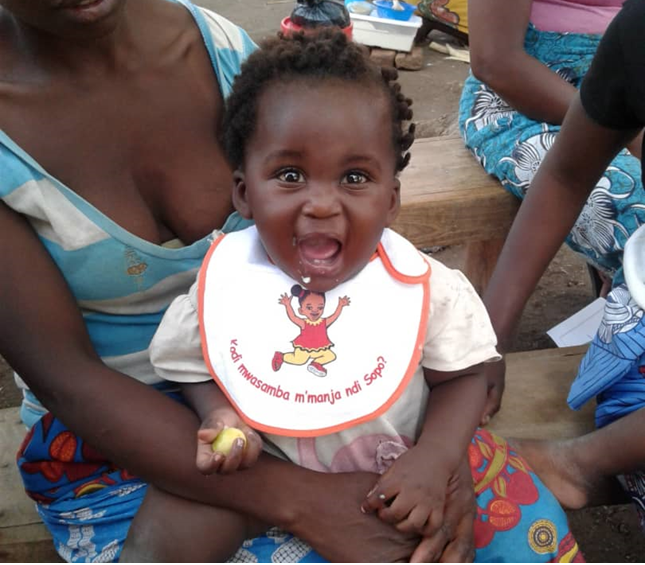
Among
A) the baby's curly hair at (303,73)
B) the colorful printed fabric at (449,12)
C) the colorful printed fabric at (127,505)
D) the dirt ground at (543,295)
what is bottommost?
the dirt ground at (543,295)

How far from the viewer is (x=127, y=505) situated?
4.96ft

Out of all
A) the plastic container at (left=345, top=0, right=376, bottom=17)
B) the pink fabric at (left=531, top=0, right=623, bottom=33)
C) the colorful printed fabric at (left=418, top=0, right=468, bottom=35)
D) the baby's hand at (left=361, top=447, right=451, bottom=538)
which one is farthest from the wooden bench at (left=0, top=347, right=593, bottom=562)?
the colorful printed fabric at (left=418, top=0, right=468, bottom=35)

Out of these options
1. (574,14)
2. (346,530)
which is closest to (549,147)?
(574,14)

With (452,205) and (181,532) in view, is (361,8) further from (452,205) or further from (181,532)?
(181,532)

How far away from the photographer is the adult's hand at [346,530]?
4.46ft

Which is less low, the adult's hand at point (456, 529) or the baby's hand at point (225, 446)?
the baby's hand at point (225, 446)

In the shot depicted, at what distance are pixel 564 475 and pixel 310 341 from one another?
2.52ft

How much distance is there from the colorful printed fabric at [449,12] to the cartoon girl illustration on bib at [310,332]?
19.0 ft

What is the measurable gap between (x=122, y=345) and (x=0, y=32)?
0.66m

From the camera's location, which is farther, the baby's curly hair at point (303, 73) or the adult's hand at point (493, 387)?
the adult's hand at point (493, 387)

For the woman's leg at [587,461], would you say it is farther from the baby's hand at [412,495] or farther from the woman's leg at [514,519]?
the baby's hand at [412,495]

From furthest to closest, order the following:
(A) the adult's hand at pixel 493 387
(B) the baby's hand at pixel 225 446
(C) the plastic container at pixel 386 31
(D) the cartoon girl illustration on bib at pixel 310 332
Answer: (C) the plastic container at pixel 386 31, (A) the adult's hand at pixel 493 387, (D) the cartoon girl illustration on bib at pixel 310 332, (B) the baby's hand at pixel 225 446

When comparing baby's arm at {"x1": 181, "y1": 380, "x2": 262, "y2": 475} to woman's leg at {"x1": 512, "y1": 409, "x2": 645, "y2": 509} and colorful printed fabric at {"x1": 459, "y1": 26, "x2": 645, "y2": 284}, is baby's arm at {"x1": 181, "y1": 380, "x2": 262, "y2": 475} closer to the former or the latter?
woman's leg at {"x1": 512, "y1": 409, "x2": 645, "y2": 509}

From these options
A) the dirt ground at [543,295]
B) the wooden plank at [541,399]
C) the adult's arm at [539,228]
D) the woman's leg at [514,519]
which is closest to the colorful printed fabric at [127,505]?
the woman's leg at [514,519]
